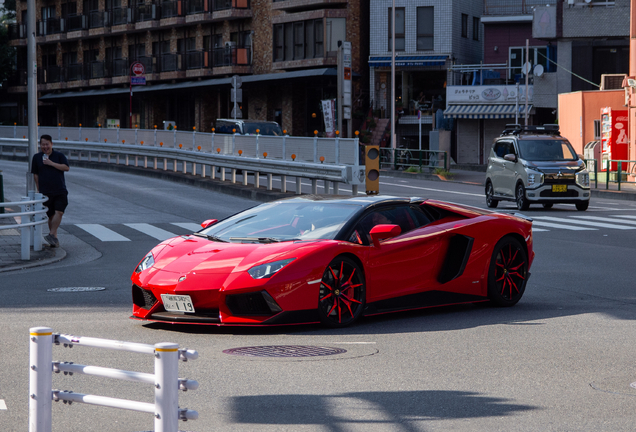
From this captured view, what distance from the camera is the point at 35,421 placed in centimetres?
440

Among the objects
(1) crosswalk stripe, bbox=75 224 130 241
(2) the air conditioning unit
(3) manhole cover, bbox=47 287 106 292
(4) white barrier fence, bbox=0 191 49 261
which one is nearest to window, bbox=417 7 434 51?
(2) the air conditioning unit

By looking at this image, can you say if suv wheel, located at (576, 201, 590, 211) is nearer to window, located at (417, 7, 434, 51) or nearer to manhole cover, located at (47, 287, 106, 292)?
manhole cover, located at (47, 287, 106, 292)

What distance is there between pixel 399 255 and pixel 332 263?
0.90 meters

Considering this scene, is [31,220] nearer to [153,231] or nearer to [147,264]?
[153,231]

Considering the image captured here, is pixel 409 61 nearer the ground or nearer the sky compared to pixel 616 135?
nearer the sky

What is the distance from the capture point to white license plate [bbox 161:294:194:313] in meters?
8.11

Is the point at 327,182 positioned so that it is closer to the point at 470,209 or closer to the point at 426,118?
the point at 470,209

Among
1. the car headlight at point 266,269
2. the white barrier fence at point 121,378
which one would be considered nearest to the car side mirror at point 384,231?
the car headlight at point 266,269

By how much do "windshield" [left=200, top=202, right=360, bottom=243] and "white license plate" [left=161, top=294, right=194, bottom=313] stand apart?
0.92 m

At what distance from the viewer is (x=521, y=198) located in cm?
2491

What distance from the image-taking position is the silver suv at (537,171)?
24562 mm

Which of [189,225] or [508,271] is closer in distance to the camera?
[508,271]

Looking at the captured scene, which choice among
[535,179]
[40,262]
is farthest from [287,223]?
[535,179]

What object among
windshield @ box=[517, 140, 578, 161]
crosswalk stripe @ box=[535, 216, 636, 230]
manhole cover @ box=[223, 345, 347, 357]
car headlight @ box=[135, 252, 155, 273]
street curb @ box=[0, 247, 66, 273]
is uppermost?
windshield @ box=[517, 140, 578, 161]
